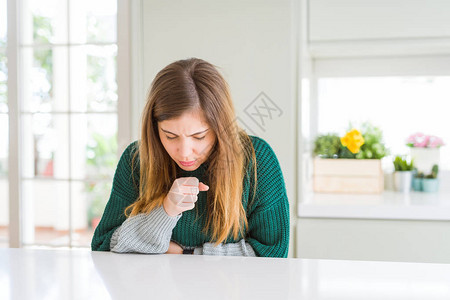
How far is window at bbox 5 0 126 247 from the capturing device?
2184mm

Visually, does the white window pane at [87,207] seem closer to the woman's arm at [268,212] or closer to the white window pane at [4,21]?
the white window pane at [4,21]

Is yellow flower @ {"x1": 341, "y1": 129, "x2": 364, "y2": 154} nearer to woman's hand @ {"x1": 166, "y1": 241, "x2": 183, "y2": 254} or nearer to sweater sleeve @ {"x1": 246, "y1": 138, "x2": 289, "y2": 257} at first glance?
sweater sleeve @ {"x1": 246, "y1": 138, "x2": 289, "y2": 257}

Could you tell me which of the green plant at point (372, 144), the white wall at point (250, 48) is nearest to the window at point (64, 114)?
the white wall at point (250, 48)

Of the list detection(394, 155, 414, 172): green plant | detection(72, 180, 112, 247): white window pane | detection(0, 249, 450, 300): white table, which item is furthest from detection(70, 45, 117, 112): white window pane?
detection(0, 249, 450, 300): white table

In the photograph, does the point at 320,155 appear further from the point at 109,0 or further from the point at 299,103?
the point at 109,0

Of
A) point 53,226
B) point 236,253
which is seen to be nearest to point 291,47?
point 236,253

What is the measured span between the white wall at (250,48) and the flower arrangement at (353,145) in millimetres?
406

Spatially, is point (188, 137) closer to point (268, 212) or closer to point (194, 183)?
point (194, 183)

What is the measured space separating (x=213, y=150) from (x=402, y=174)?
145 cm

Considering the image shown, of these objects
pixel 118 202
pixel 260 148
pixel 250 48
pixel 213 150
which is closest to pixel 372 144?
pixel 250 48

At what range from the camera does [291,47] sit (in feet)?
6.11

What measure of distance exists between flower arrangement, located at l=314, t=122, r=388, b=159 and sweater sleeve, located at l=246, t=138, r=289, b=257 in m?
1.07

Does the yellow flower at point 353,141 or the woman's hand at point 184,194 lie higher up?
the yellow flower at point 353,141

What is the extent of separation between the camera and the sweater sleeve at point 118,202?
1161 millimetres
